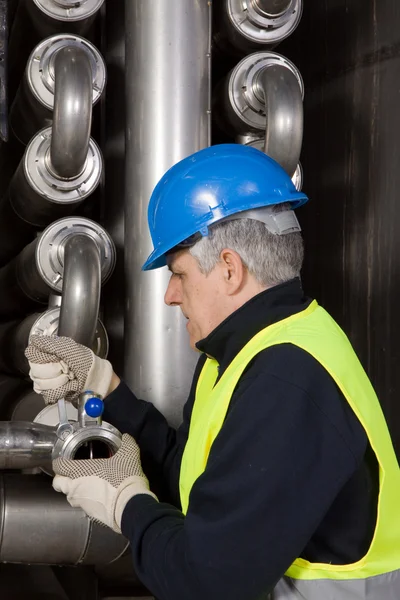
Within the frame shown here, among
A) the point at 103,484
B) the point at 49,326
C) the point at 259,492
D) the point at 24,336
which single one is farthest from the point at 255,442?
the point at 24,336

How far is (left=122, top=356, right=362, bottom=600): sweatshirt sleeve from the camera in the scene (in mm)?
889

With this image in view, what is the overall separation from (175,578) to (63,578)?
113 cm

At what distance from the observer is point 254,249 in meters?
1.05

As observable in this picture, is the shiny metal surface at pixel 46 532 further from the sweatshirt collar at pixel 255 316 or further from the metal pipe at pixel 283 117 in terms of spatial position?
the metal pipe at pixel 283 117

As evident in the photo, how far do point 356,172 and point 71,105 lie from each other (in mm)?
740

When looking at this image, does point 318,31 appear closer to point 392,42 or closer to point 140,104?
point 392,42

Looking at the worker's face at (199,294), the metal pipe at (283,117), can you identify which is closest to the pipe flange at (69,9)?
the metal pipe at (283,117)

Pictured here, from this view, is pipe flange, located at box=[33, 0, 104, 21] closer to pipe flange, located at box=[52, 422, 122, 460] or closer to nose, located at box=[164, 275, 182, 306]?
nose, located at box=[164, 275, 182, 306]

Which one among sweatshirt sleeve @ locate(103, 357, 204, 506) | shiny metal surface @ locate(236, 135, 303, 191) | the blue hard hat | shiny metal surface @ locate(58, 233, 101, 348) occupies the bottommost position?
sweatshirt sleeve @ locate(103, 357, 204, 506)

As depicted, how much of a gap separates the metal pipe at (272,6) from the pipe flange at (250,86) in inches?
3.2

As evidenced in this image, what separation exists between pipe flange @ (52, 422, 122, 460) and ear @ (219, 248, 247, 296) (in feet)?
1.01

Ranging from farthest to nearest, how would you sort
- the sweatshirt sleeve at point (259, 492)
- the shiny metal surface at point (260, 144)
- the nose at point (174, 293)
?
the shiny metal surface at point (260, 144) → the nose at point (174, 293) → the sweatshirt sleeve at point (259, 492)

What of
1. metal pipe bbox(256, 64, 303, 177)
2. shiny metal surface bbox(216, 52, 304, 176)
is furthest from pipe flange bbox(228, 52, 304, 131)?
metal pipe bbox(256, 64, 303, 177)

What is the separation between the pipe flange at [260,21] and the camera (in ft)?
5.30
